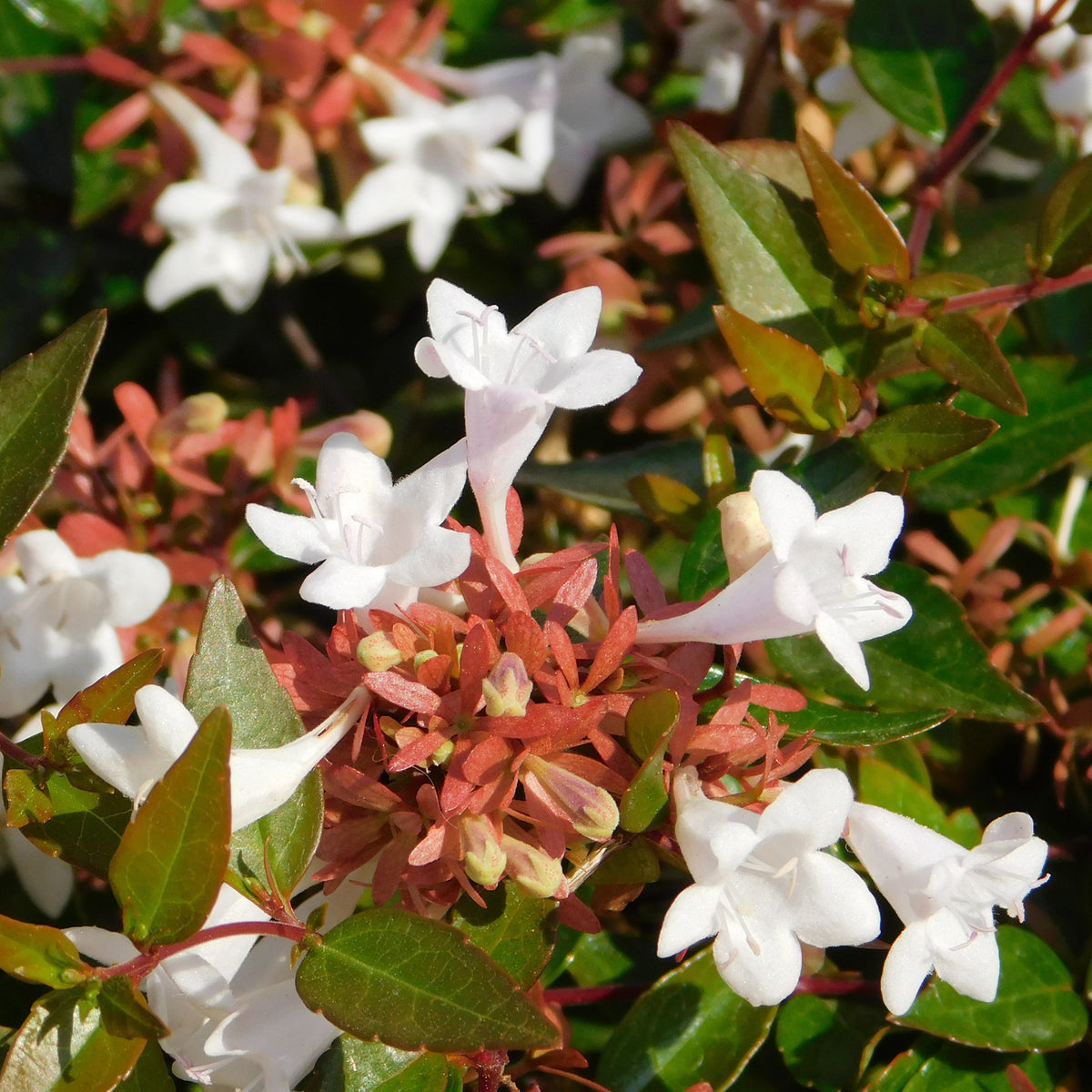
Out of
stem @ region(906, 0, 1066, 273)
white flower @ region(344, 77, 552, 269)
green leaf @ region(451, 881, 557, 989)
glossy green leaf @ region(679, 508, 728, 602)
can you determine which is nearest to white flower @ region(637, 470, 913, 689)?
glossy green leaf @ region(679, 508, 728, 602)

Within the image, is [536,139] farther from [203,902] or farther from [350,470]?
[203,902]

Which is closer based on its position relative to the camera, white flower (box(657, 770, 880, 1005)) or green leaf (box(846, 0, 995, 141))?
white flower (box(657, 770, 880, 1005))

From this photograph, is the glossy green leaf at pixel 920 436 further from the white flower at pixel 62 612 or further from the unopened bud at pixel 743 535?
the white flower at pixel 62 612

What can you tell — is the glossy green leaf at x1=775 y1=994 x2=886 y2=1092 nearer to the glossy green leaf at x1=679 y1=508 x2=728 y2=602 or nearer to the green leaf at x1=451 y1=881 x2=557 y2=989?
the green leaf at x1=451 y1=881 x2=557 y2=989

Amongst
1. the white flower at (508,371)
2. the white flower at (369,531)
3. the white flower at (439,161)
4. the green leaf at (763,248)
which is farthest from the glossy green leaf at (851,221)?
the white flower at (439,161)

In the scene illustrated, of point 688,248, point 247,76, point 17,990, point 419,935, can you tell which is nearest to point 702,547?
point 419,935

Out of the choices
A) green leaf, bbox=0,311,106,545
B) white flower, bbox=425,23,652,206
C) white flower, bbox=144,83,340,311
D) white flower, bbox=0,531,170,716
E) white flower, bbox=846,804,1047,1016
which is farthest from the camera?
white flower, bbox=425,23,652,206

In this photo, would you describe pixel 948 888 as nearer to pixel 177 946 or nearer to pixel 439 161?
pixel 177 946
